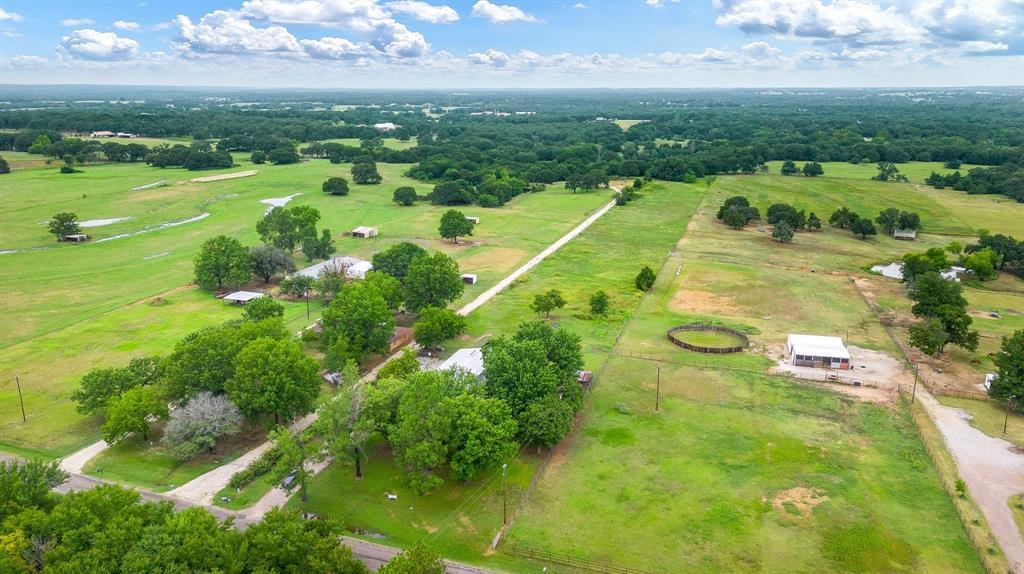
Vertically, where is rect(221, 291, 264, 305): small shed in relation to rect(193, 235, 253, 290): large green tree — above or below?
below

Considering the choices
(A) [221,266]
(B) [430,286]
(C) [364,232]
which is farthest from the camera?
(C) [364,232]

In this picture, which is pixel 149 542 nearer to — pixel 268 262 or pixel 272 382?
pixel 272 382

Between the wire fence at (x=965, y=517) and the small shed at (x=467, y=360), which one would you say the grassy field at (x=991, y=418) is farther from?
the small shed at (x=467, y=360)

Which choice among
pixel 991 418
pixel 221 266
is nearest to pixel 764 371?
pixel 991 418

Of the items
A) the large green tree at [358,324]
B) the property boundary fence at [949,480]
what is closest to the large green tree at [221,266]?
the large green tree at [358,324]

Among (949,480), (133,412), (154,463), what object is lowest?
(949,480)

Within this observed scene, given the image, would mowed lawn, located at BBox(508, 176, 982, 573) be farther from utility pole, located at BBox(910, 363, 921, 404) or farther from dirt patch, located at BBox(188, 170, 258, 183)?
dirt patch, located at BBox(188, 170, 258, 183)

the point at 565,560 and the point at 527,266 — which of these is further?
the point at 527,266

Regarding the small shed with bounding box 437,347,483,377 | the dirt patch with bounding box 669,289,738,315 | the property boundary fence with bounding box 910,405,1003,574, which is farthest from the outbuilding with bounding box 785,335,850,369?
the small shed with bounding box 437,347,483,377
